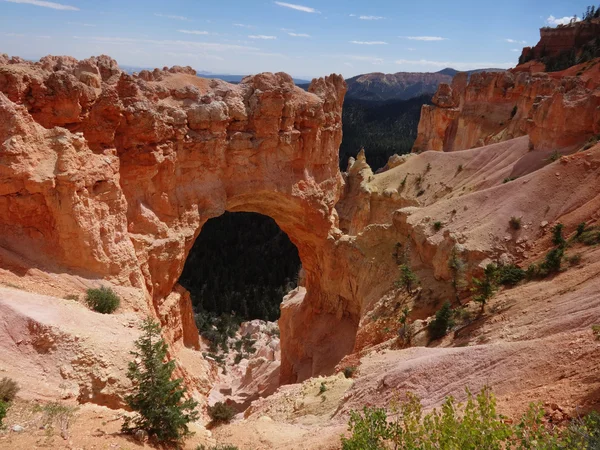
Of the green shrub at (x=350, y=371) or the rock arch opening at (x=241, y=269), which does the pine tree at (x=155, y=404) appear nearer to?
the green shrub at (x=350, y=371)

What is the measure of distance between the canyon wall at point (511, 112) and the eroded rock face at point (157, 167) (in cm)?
1348

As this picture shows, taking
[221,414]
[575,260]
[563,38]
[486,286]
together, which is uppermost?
[563,38]

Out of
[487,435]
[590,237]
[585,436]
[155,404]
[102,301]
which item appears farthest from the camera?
[590,237]

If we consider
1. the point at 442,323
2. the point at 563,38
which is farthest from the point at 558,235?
the point at 563,38

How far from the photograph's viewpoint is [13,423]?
955 centimetres

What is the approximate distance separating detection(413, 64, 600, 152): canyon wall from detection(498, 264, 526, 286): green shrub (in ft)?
42.5

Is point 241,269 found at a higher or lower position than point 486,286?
lower

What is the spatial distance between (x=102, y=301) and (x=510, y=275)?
1547cm

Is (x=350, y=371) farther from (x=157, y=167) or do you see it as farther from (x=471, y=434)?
(x=157, y=167)

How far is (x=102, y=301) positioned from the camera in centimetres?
1568

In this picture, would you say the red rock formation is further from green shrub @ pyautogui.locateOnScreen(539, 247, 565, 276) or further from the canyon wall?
green shrub @ pyautogui.locateOnScreen(539, 247, 565, 276)

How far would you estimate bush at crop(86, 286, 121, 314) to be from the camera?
1556 cm

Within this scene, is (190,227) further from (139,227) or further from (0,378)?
(0,378)

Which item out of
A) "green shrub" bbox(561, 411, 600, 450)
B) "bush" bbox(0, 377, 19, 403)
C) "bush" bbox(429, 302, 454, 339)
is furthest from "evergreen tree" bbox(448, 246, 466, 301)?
"bush" bbox(0, 377, 19, 403)
